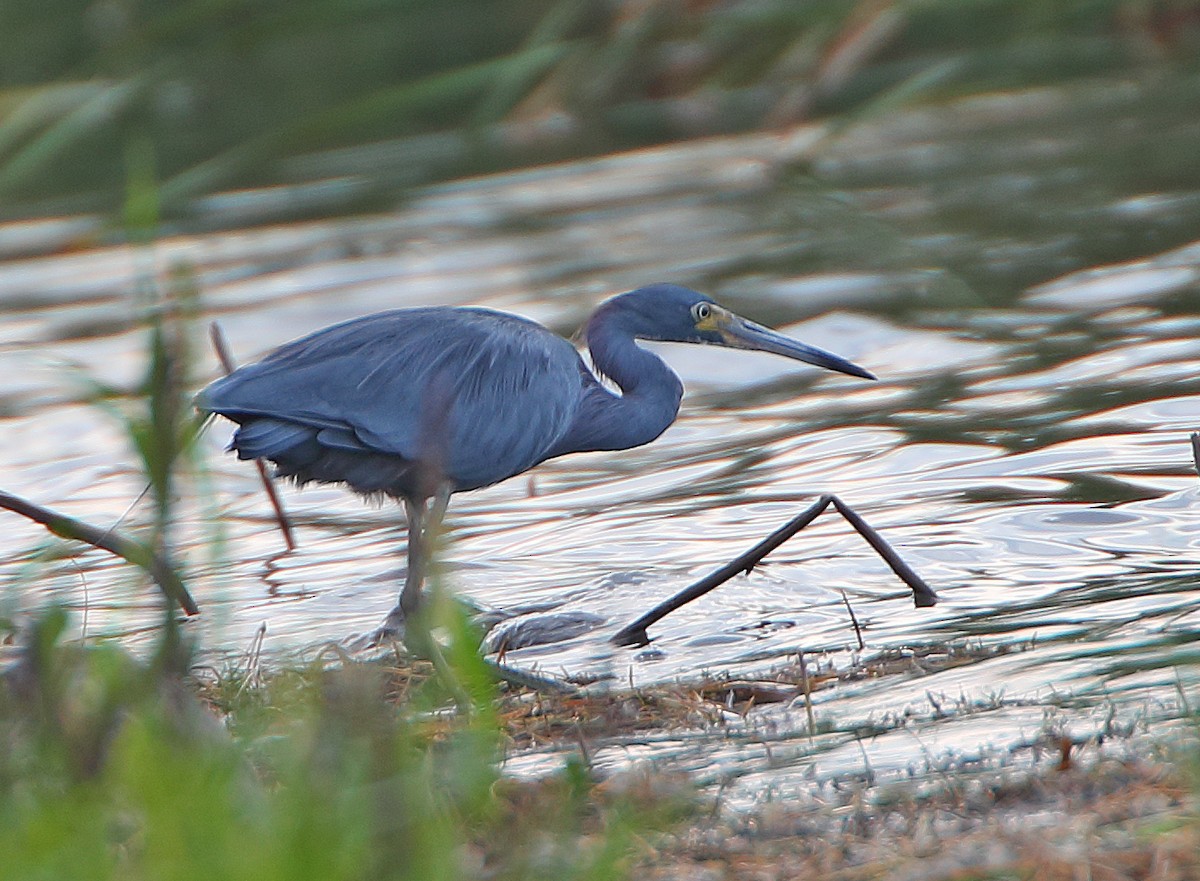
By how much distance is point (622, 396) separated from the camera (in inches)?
248

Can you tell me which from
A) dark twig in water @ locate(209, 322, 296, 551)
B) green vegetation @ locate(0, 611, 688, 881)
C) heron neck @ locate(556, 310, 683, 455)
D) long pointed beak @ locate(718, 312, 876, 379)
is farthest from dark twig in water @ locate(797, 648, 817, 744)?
long pointed beak @ locate(718, 312, 876, 379)

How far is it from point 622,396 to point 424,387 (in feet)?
3.52

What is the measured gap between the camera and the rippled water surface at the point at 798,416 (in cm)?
467

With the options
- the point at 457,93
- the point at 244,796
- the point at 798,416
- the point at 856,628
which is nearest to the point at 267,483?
the point at 856,628

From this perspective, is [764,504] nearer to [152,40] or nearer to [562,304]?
[152,40]

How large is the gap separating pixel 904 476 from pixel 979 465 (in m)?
0.26

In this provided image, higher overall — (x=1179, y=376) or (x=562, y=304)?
(x=562, y=304)

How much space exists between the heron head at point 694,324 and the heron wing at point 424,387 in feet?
1.82

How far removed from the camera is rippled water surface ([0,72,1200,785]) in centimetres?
467

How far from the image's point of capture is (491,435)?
5547 millimetres

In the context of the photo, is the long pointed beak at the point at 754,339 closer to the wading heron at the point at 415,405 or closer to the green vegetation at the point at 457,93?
the wading heron at the point at 415,405

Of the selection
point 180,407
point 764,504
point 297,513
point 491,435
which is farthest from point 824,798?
point 297,513

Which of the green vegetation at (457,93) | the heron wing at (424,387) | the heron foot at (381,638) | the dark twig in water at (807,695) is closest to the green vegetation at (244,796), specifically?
the dark twig in water at (807,695)

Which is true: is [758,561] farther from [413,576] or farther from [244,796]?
[244,796]
